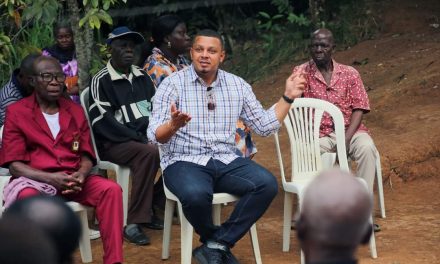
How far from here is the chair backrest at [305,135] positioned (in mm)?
6289

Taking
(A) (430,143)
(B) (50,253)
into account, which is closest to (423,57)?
(A) (430,143)

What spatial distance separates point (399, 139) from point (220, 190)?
3.07m

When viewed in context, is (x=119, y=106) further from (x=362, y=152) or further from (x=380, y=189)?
(x=380, y=189)

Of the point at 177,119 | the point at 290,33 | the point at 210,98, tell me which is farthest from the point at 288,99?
the point at 290,33

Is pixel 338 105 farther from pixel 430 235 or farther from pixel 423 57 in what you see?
pixel 423 57

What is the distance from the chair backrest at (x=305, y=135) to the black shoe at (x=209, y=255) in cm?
96

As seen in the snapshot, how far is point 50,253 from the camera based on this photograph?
2.36 meters

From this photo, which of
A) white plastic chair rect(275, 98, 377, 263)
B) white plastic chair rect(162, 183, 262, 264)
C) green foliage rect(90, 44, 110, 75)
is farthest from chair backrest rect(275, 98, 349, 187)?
green foliage rect(90, 44, 110, 75)

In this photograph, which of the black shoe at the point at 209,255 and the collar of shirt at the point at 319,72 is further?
the collar of shirt at the point at 319,72

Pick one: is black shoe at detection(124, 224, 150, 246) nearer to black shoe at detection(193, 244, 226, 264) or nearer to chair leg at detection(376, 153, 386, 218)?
black shoe at detection(193, 244, 226, 264)

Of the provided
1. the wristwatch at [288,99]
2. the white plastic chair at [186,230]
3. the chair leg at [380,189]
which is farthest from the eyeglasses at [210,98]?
the chair leg at [380,189]

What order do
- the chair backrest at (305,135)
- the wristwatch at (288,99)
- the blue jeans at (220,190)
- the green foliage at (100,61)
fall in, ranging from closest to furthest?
1. the blue jeans at (220,190)
2. the wristwatch at (288,99)
3. the chair backrest at (305,135)
4. the green foliage at (100,61)

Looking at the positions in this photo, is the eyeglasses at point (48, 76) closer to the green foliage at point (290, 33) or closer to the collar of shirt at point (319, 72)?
the collar of shirt at point (319, 72)

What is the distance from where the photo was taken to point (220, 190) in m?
5.58
